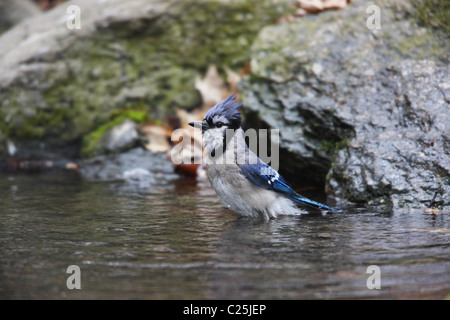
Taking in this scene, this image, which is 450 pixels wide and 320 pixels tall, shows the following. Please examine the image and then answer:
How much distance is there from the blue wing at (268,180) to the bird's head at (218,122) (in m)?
0.35

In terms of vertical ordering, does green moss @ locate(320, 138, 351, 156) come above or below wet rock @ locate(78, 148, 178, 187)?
above

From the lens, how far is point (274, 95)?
18.9ft

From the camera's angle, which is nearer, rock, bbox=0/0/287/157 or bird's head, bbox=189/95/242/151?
bird's head, bbox=189/95/242/151

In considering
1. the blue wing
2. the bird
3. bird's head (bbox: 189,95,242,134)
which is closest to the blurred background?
the bird

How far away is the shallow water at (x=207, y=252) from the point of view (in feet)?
8.91

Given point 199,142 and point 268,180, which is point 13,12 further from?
point 268,180

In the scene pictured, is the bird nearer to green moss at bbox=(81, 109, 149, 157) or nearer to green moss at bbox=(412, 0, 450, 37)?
green moss at bbox=(412, 0, 450, 37)

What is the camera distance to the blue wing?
4605 mm

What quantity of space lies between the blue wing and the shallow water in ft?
0.55

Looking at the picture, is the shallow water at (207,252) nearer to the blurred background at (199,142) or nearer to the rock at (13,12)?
the blurred background at (199,142)

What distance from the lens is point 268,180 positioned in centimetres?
468

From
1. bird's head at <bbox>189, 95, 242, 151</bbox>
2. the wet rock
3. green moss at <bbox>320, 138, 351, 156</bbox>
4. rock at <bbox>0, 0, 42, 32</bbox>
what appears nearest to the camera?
bird's head at <bbox>189, 95, 242, 151</bbox>

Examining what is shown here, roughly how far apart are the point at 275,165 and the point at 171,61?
2.74 meters

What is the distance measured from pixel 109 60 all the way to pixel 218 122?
3.29 m
